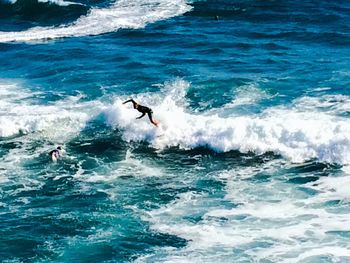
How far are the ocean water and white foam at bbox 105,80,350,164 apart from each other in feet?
0.20

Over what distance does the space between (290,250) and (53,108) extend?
16.1m

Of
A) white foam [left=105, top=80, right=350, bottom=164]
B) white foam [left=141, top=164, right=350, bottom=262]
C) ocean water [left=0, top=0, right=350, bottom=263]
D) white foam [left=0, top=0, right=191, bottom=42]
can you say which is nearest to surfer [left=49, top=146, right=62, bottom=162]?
ocean water [left=0, top=0, right=350, bottom=263]

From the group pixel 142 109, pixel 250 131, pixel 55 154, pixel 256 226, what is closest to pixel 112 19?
pixel 142 109

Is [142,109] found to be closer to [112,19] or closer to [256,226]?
[256,226]

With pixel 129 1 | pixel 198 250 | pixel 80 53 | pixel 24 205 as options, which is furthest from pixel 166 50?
pixel 198 250

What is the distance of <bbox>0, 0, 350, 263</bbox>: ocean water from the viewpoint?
18859 mm

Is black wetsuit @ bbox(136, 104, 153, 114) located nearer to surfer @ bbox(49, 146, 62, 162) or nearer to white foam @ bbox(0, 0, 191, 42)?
surfer @ bbox(49, 146, 62, 162)

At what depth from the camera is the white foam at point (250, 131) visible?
24766mm

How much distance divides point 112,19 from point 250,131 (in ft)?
76.8

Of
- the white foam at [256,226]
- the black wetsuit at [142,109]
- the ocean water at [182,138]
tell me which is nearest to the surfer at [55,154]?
the ocean water at [182,138]

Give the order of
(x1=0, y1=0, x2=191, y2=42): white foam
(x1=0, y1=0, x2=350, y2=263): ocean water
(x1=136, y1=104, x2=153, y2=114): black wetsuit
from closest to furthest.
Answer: (x1=0, y1=0, x2=350, y2=263): ocean water < (x1=136, y1=104, x2=153, y2=114): black wetsuit < (x1=0, y1=0, x2=191, y2=42): white foam

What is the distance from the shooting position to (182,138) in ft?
88.3

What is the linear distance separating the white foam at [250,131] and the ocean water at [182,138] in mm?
61

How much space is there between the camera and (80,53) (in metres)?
39.3
